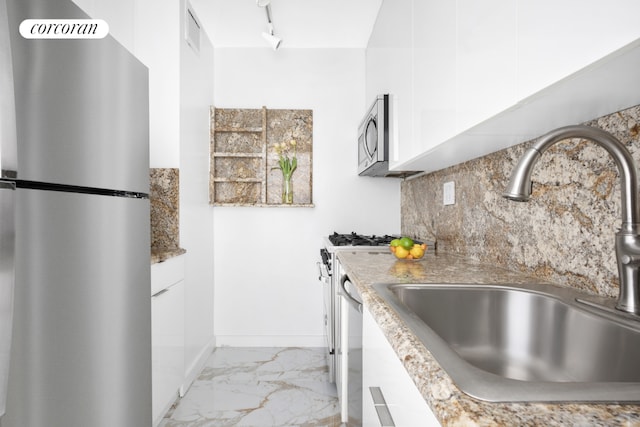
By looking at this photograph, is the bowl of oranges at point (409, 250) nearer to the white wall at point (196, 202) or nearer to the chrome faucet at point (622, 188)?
the chrome faucet at point (622, 188)

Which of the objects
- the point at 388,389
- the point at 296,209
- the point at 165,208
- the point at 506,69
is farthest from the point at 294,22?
the point at 388,389

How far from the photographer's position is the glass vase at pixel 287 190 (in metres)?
3.16

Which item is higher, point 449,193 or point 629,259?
point 449,193

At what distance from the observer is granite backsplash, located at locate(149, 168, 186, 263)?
2.34m

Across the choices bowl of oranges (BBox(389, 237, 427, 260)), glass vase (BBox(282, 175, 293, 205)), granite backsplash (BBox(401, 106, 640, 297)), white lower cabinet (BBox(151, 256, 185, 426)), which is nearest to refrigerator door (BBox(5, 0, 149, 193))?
white lower cabinet (BBox(151, 256, 185, 426))

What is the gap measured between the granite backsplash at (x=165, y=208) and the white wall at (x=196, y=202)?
0.18 ft

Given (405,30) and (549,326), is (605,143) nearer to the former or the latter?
(549,326)

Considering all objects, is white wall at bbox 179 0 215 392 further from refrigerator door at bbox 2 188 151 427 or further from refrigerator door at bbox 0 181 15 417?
refrigerator door at bbox 0 181 15 417

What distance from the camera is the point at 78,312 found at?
1.02 metres

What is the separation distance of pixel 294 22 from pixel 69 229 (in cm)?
241

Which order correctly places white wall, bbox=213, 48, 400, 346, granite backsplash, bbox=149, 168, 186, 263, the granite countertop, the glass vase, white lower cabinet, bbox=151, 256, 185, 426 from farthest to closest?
white wall, bbox=213, 48, 400, 346 < the glass vase < granite backsplash, bbox=149, 168, 186, 263 < white lower cabinet, bbox=151, 256, 185, 426 < the granite countertop

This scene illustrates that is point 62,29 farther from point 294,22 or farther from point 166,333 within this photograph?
point 294,22

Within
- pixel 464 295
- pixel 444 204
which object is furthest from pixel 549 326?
pixel 444 204

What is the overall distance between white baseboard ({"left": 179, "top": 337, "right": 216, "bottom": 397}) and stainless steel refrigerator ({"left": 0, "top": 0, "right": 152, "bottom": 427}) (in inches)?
40.7
